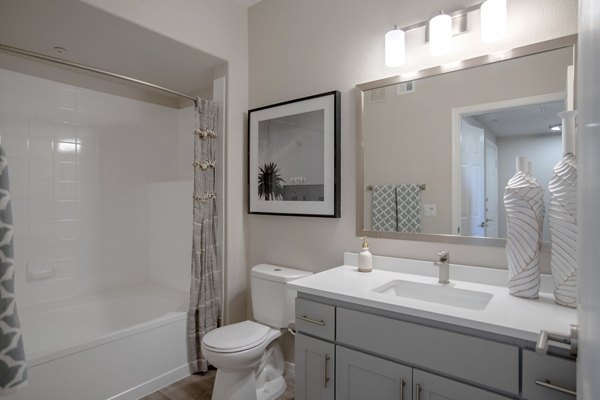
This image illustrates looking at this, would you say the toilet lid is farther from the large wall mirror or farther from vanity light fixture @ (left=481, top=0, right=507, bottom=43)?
vanity light fixture @ (left=481, top=0, right=507, bottom=43)

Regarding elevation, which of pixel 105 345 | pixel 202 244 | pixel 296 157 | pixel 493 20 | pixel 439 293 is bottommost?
pixel 105 345

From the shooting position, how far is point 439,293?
1.62 metres

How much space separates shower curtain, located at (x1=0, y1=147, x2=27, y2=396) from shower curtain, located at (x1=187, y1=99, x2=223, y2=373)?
4.13ft

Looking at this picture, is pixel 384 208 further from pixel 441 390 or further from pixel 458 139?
pixel 441 390

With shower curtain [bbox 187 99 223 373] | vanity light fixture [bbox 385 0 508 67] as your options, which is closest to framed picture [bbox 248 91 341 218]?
shower curtain [bbox 187 99 223 373]

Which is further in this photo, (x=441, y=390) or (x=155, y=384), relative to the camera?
(x=155, y=384)

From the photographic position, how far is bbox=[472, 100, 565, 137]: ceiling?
4.78ft

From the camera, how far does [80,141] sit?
2.86m

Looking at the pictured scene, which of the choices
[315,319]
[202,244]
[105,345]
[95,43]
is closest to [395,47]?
[315,319]

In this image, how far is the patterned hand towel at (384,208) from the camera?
6.34 feet

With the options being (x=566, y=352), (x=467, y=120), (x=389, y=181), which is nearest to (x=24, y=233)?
(x=389, y=181)

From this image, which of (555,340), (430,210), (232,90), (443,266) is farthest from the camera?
(232,90)

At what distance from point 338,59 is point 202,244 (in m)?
1.56

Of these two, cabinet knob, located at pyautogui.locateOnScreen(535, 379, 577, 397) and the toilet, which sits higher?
cabinet knob, located at pyautogui.locateOnScreen(535, 379, 577, 397)
